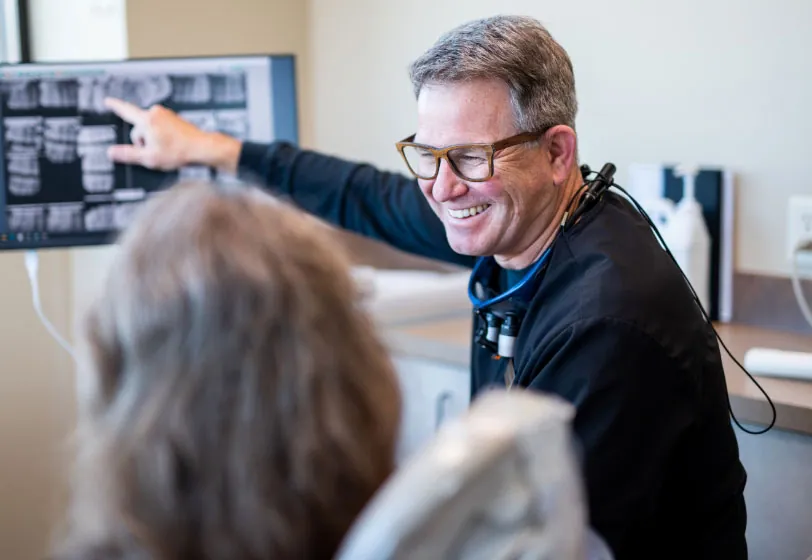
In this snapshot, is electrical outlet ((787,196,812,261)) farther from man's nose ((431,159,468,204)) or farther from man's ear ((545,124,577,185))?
man's nose ((431,159,468,204))

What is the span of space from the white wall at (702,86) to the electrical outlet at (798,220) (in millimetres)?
28

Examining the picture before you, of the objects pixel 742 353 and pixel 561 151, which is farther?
pixel 742 353

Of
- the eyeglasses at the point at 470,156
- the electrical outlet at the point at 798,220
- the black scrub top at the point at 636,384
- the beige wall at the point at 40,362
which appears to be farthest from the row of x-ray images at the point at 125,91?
the electrical outlet at the point at 798,220

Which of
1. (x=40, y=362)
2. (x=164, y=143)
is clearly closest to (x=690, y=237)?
(x=164, y=143)

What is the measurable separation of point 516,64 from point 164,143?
770 millimetres

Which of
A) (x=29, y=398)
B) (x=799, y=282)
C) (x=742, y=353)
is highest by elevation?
(x=799, y=282)

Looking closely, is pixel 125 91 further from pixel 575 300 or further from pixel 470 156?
pixel 575 300

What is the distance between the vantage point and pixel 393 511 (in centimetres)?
62

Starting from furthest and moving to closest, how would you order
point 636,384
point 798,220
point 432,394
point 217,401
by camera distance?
1. point 432,394
2. point 798,220
3. point 636,384
4. point 217,401

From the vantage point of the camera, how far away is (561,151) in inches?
57.8

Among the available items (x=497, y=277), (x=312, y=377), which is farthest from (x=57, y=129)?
(x=312, y=377)

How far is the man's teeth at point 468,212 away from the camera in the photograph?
1496 mm

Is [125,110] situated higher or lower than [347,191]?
higher

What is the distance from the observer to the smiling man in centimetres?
121
